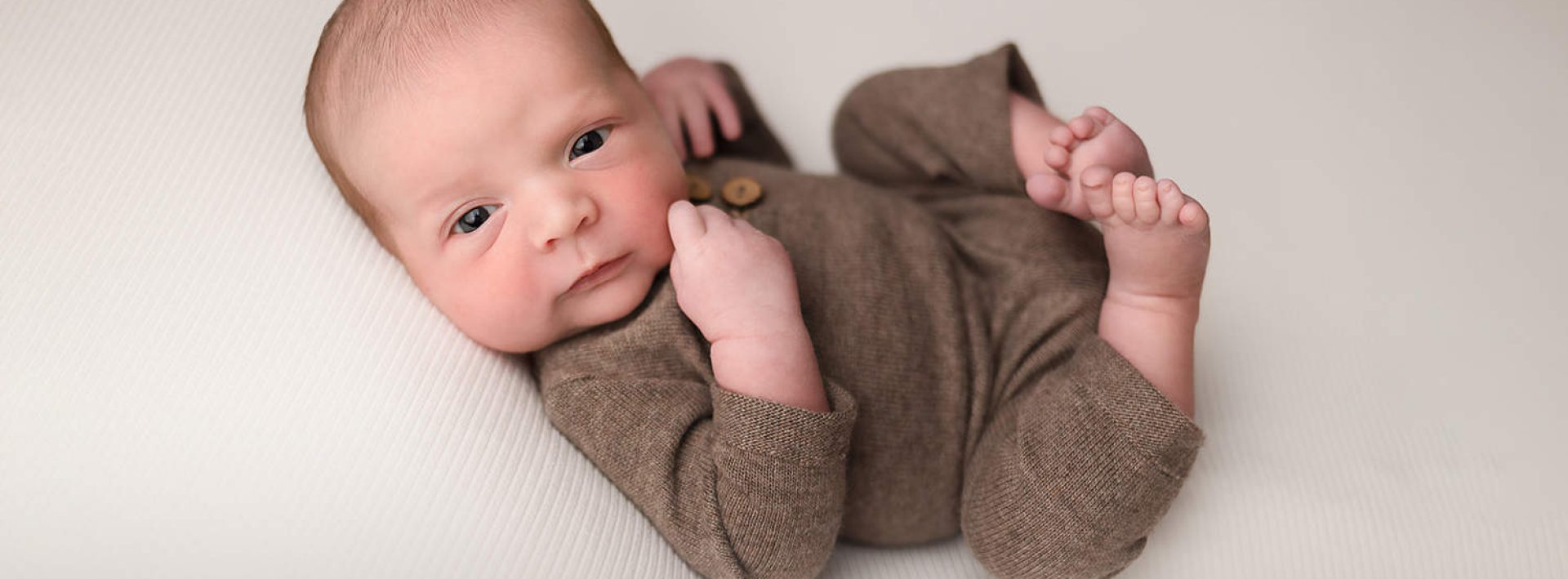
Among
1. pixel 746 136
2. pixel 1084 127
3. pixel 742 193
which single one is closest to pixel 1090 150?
pixel 1084 127

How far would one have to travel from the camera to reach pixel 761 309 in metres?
0.95

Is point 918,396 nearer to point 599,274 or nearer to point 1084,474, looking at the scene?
point 1084,474

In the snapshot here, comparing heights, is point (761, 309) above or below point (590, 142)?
below

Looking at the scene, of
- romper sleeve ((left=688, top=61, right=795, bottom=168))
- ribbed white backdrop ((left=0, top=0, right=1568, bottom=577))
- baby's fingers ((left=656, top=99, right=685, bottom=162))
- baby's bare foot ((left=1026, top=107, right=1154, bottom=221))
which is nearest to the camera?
ribbed white backdrop ((left=0, top=0, right=1568, bottom=577))

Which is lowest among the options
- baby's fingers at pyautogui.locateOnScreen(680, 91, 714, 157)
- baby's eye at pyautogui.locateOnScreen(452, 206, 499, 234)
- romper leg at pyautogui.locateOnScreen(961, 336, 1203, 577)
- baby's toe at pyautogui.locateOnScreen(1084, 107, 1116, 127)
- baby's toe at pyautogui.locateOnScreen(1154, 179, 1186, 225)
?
romper leg at pyautogui.locateOnScreen(961, 336, 1203, 577)

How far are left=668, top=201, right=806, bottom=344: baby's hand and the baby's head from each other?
0.14 ft

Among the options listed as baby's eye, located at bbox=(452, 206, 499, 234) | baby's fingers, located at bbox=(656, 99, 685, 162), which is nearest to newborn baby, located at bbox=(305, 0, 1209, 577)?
baby's eye, located at bbox=(452, 206, 499, 234)

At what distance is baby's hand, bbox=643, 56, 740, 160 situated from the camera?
1.33m

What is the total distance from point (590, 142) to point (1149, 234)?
1.73 feet

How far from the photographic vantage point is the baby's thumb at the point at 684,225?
0.97 meters

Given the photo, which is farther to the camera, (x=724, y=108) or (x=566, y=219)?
(x=724, y=108)

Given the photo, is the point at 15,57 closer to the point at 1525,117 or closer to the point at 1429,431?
the point at 1429,431

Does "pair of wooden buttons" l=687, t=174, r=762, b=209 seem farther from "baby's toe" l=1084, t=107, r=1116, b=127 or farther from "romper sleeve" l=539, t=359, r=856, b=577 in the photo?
"baby's toe" l=1084, t=107, r=1116, b=127

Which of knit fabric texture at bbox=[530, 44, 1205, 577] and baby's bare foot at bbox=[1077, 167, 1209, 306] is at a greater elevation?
baby's bare foot at bbox=[1077, 167, 1209, 306]
